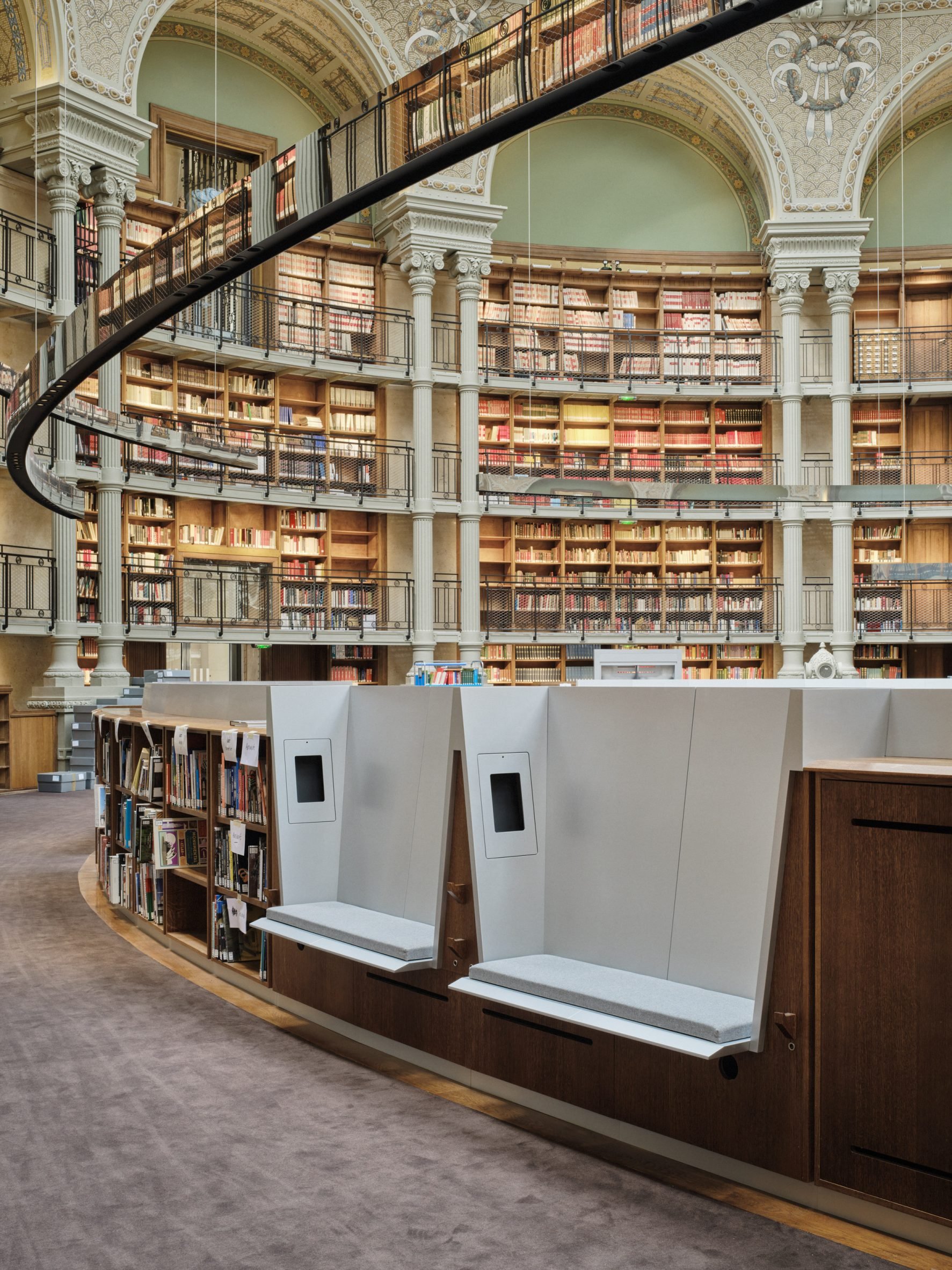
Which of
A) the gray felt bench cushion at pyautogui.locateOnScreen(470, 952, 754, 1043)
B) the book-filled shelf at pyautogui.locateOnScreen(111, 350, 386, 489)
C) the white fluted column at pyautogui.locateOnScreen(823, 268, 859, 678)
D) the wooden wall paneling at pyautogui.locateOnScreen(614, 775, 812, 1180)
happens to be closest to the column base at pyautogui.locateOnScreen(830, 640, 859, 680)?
the white fluted column at pyautogui.locateOnScreen(823, 268, 859, 678)

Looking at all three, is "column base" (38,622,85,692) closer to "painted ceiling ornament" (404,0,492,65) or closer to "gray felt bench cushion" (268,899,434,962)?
"painted ceiling ornament" (404,0,492,65)

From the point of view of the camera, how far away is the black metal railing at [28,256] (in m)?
11.7

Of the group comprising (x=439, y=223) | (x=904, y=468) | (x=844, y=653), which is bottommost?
(x=844, y=653)

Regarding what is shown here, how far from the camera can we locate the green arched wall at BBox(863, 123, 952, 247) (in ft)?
52.1

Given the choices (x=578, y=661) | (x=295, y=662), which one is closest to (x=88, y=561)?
(x=295, y=662)

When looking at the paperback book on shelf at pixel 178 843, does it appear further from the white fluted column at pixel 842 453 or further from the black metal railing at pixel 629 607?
the white fluted column at pixel 842 453

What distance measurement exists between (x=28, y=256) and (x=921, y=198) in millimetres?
11768

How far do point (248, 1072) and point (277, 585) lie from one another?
37.6 ft

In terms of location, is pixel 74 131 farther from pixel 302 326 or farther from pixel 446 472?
pixel 446 472

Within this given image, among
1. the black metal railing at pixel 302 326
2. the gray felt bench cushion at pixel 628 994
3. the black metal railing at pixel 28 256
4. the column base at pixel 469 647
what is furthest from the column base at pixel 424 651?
the gray felt bench cushion at pixel 628 994

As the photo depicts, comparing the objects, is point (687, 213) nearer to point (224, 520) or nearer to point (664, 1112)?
point (224, 520)

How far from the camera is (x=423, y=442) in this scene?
14836mm

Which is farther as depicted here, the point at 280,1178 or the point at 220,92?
the point at 220,92

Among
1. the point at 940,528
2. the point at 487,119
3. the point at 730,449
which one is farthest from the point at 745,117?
the point at 487,119
